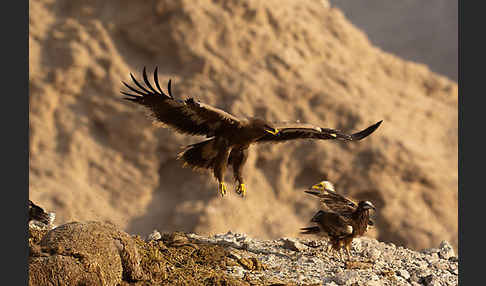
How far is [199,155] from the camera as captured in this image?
5793 mm

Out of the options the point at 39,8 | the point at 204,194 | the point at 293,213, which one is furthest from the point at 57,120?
the point at 293,213

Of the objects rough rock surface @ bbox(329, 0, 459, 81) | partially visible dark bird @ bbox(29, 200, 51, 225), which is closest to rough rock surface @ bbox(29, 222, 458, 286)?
partially visible dark bird @ bbox(29, 200, 51, 225)

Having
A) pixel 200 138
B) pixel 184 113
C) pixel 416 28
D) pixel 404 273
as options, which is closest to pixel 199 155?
pixel 184 113

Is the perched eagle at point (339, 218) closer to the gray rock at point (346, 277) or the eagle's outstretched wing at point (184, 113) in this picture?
the gray rock at point (346, 277)

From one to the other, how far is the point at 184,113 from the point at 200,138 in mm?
7733

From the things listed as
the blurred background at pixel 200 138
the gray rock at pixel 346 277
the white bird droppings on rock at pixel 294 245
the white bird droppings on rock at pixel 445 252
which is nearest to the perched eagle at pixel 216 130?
the white bird droppings on rock at pixel 294 245

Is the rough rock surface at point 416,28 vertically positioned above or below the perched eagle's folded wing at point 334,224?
above

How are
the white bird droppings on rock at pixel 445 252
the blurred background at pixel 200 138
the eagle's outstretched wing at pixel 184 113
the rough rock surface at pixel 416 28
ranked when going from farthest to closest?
the rough rock surface at pixel 416 28
the blurred background at pixel 200 138
the white bird droppings on rock at pixel 445 252
the eagle's outstretched wing at pixel 184 113

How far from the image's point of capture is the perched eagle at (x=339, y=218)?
5.23 metres

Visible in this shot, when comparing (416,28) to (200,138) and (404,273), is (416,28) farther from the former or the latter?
(404,273)

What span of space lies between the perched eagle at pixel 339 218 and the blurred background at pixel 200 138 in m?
7.56

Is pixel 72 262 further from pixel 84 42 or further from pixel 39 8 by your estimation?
pixel 39 8

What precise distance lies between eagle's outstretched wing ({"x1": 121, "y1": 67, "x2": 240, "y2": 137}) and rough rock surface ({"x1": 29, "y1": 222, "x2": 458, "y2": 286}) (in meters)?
1.23

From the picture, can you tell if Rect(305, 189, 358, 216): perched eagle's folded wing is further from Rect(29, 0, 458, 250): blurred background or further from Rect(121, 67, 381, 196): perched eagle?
Rect(29, 0, 458, 250): blurred background
